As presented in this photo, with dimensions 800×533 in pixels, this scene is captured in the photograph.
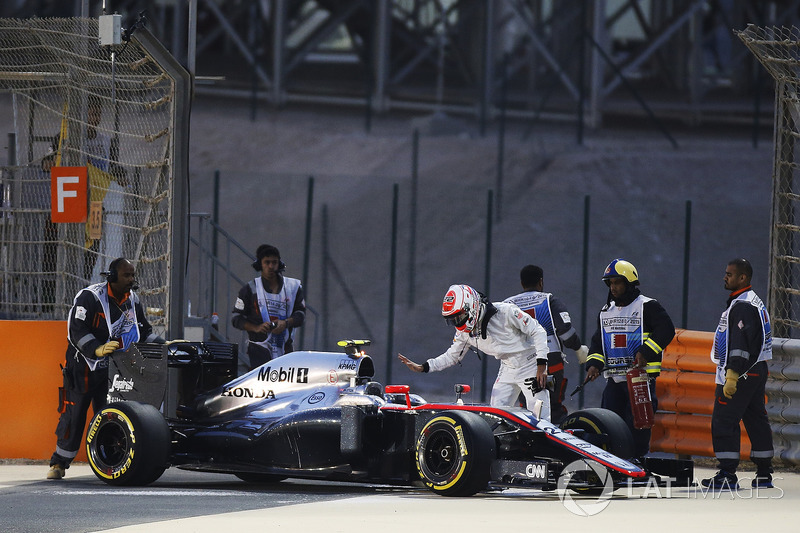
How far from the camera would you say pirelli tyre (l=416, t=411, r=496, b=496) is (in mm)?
10984

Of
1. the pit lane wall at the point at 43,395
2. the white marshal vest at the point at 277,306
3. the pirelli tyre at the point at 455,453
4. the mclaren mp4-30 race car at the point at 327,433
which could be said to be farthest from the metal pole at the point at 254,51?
the pirelli tyre at the point at 455,453

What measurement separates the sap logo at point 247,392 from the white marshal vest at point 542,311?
261 centimetres

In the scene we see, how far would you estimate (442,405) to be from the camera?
11.5m

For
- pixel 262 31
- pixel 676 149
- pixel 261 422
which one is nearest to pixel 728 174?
pixel 676 149

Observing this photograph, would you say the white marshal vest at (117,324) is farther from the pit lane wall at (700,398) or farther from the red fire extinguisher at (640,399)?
the pit lane wall at (700,398)

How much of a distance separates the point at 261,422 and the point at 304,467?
61cm

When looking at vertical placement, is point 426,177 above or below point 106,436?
above

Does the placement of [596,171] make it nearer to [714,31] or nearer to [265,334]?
[714,31]

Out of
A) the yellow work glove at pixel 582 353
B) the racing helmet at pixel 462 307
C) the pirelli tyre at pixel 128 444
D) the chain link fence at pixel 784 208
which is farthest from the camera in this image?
the chain link fence at pixel 784 208

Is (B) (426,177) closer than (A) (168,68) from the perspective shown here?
No

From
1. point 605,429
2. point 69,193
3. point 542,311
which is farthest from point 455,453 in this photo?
point 69,193

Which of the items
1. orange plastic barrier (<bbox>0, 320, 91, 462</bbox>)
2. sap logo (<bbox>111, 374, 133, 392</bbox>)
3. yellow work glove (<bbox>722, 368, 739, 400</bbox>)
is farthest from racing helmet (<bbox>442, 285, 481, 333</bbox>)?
orange plastic barrier (<bbox>0, 320, 91, 462</bbox>)

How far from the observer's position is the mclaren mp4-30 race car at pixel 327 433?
1116cm

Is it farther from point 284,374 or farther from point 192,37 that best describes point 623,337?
point 192,37
